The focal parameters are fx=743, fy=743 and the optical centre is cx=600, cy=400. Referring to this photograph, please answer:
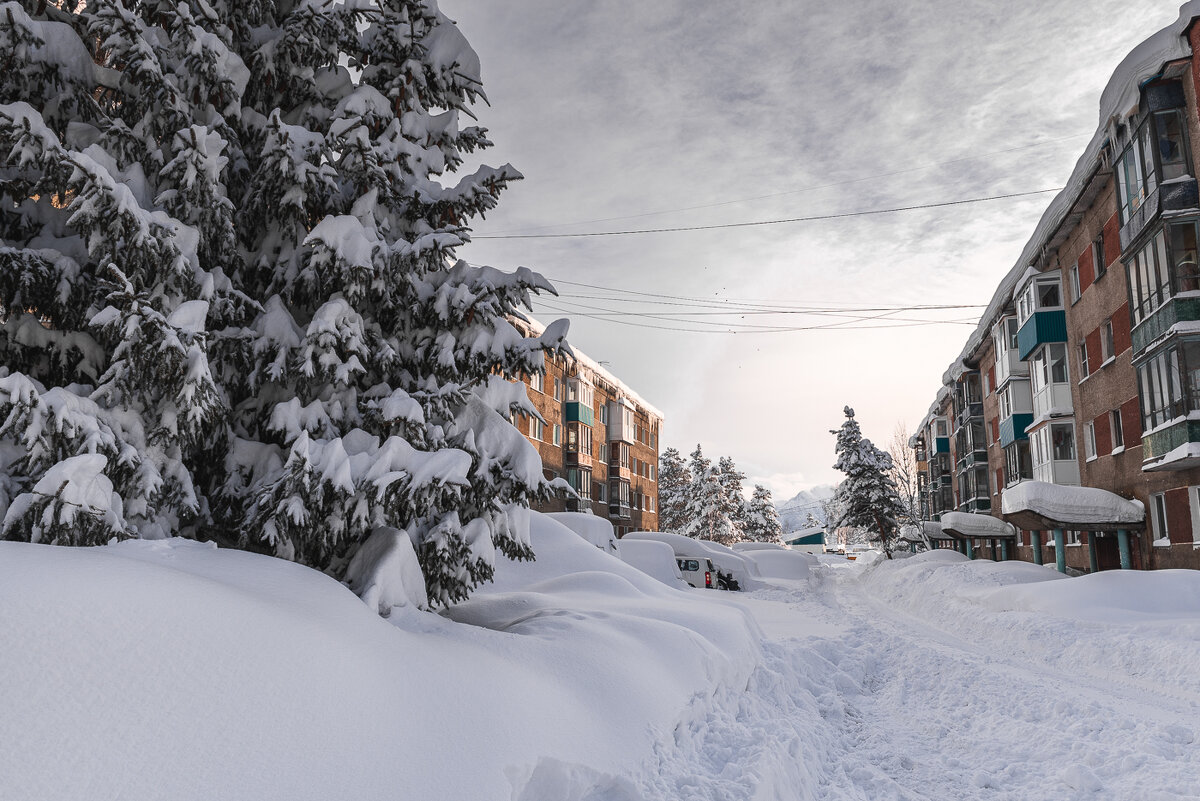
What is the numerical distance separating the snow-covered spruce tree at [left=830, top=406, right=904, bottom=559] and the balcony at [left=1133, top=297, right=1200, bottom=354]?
3185 centimetres

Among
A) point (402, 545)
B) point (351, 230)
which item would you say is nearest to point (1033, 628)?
point (402, 545)

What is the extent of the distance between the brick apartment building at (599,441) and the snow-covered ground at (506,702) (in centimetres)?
2234

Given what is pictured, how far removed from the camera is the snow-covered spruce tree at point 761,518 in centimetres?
7919

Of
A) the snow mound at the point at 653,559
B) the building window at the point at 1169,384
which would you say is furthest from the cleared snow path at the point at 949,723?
the snow mound at the point at 653,559

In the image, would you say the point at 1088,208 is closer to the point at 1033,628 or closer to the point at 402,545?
the point at 1033,628

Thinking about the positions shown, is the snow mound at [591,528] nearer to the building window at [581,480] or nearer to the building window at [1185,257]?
the building window at [1185,257]

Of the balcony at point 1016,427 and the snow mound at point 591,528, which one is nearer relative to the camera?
the snow mound at point 591,528

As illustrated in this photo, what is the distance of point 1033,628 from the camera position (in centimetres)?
1362

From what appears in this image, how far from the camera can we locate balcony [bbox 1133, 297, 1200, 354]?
1680 cm

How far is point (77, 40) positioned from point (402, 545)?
4829mm

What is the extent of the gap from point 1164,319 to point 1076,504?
5.53m

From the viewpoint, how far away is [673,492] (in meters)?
76.6

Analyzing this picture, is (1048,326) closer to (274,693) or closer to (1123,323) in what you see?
(1123,323)

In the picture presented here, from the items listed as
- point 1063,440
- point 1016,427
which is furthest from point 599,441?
point 1063,440
